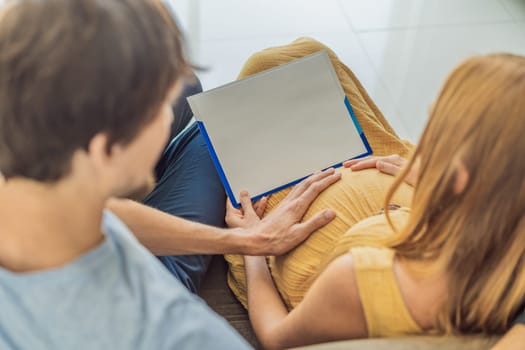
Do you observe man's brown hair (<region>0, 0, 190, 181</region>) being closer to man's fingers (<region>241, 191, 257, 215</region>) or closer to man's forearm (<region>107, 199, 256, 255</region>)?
man's forearm (<region>107, 199, 256, 255</region>)

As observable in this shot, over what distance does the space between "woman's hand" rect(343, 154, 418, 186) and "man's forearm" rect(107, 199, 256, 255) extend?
24cm

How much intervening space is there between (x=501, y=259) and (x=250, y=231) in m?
0.47

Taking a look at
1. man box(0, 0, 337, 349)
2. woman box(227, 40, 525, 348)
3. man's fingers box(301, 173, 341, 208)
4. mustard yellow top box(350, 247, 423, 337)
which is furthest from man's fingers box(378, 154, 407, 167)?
man box(0, 0, 337, 349)

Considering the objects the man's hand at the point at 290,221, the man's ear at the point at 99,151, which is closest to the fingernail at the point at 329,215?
the man's hand at the point at 290,221

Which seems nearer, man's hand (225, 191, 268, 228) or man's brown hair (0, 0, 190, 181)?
man's brown hair (0, 0, 190, 181)

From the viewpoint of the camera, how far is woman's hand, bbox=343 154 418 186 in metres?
1.14

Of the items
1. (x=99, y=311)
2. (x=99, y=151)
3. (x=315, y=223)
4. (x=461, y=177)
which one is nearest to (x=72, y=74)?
(x=99, y=151)

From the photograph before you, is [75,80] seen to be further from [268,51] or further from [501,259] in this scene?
[268,51]

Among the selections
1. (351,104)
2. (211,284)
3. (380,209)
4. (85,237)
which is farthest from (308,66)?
(85,237)

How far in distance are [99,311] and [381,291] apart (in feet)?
1.15

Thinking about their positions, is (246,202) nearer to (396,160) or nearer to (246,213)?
(246,213)

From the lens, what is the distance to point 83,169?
0.66 meters

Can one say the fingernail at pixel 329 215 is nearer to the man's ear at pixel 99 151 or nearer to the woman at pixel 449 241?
the woman at pixel 449 241

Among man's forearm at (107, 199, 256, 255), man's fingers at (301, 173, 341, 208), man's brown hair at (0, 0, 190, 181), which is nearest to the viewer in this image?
man's brown hair at (0, 0, 190, 181)
